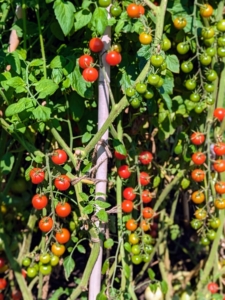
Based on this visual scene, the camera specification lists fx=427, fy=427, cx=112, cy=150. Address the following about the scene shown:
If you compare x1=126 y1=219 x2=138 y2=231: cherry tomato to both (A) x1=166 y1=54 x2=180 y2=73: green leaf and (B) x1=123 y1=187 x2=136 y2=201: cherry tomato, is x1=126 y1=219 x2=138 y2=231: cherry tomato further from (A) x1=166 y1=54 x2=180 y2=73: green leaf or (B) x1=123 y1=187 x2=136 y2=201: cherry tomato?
(A) x1=166 y1=54 x2=180 y2=73: green leaf

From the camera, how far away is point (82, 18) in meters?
1.16

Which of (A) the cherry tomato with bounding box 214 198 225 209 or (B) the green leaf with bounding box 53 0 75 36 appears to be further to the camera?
(A) the cherry tomato with bounding box 214 198 225 209

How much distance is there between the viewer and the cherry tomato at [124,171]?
1.40m

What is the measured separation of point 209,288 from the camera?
5.42 feet

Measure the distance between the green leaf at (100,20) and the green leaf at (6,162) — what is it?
1.93 ft

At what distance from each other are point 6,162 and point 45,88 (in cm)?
43

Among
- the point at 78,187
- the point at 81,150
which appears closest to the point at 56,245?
the point at 78,187

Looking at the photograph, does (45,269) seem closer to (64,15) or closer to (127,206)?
(127,206)

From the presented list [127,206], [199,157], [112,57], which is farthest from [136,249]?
[112,57]

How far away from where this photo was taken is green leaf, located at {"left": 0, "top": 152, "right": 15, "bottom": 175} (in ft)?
4.80

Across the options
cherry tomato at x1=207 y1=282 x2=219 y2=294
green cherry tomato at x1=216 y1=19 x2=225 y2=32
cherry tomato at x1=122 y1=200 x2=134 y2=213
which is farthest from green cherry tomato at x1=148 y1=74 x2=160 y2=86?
cherry tomato at x1=207 y1=282 x2=219 y2=294

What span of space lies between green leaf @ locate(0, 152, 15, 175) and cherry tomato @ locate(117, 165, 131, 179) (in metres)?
0.37

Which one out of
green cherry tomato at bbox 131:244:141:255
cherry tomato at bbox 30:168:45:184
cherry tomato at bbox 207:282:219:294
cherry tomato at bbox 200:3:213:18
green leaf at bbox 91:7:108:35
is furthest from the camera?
cherry tomato at bbox 207:282:219:294

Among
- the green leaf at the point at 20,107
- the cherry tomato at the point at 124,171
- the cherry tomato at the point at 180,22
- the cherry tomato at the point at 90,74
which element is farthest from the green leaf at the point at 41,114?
the cherry tomato at the point at 180,22
